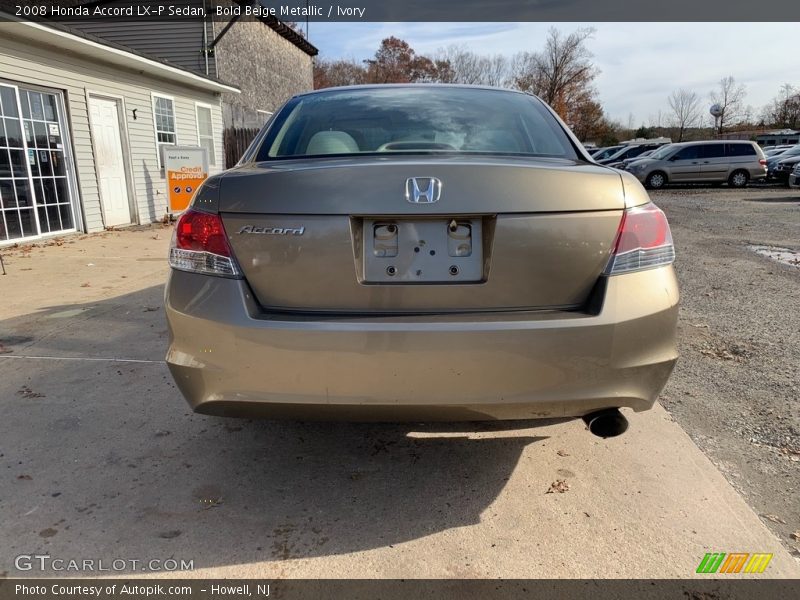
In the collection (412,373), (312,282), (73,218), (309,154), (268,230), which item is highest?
(309,154)

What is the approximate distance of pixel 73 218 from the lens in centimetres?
1019

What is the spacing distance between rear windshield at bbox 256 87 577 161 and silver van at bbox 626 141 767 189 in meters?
20.1

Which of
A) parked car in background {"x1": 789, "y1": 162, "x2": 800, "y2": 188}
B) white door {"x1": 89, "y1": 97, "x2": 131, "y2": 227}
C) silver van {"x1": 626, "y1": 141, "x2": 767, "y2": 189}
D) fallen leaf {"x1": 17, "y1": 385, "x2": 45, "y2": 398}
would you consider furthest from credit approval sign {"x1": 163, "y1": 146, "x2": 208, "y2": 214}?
parked car in background {"x1": 789, "y1": 162, "x2": 800, "y2": 188}

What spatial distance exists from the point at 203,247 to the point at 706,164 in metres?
23.3

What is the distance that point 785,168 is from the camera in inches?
838

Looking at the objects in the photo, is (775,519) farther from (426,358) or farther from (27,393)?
(27,393)

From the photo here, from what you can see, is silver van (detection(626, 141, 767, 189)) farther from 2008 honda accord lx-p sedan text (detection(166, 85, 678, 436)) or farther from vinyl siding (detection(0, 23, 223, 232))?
2008 honda accord lx-p sedan text (detection(166, 85, 678, 436))

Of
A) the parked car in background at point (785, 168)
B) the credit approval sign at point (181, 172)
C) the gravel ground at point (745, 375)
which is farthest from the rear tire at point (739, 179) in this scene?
the credit approval sign at point (181, 172)

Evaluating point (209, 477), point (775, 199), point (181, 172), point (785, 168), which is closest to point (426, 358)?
point (209, 477)

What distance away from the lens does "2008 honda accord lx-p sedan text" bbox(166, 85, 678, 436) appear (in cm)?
189

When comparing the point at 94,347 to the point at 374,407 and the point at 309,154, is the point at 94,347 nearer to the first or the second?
the point at 309,154

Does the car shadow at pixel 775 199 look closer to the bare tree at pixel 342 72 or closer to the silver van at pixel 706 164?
the silver van at pixel 706 164

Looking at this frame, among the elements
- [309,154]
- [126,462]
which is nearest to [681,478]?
[309,154]

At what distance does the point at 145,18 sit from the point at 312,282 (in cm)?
1968
